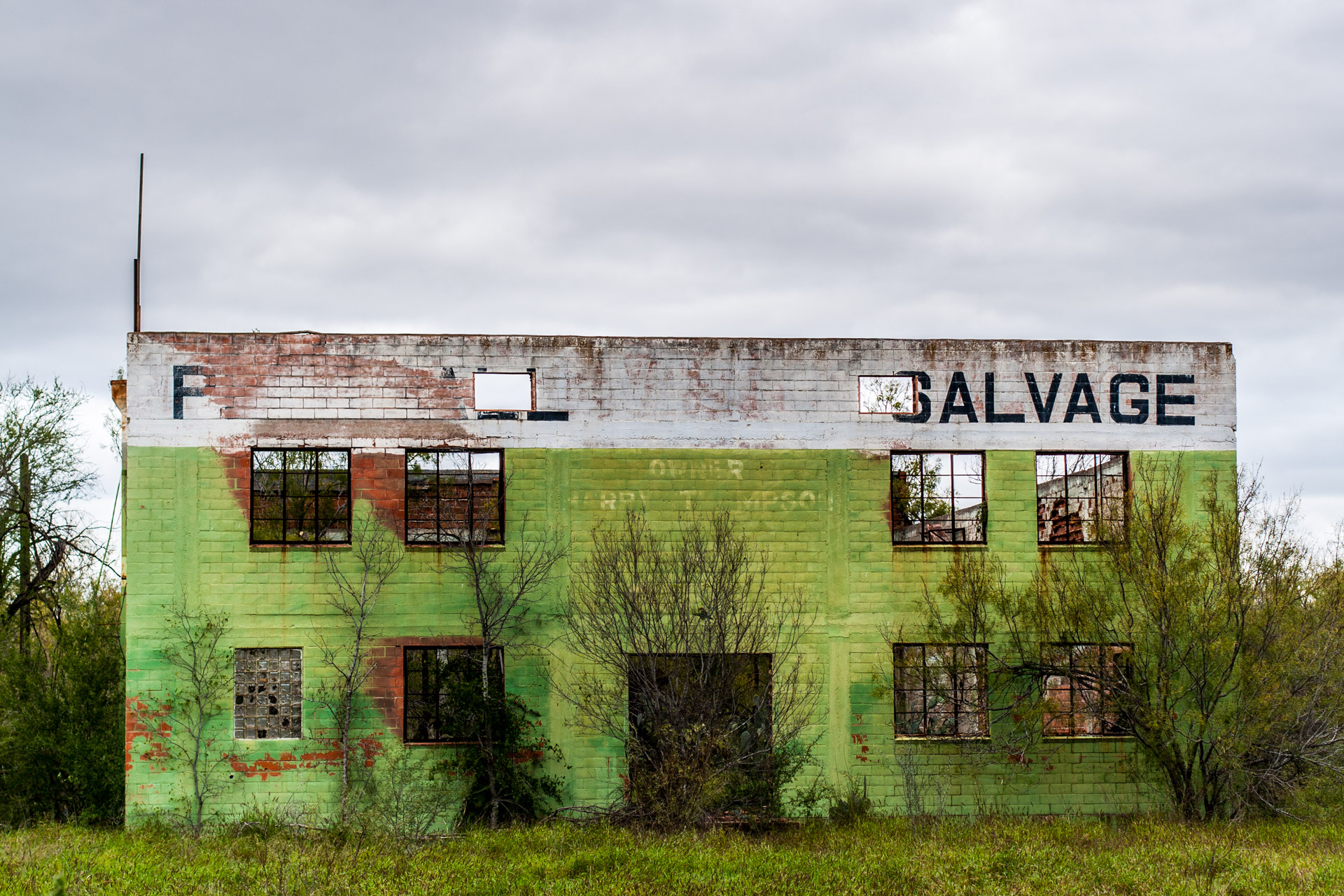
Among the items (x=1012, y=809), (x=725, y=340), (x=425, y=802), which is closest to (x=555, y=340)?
(x=725, y=340)

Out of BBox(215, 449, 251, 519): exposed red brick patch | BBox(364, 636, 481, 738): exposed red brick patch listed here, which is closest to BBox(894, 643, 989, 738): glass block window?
BBox(364, 636, 481, 738): exposed red brick patch

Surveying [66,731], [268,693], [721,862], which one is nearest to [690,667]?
[721,862]

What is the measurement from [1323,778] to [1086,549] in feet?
14.1

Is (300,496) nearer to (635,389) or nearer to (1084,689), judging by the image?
(635,389)

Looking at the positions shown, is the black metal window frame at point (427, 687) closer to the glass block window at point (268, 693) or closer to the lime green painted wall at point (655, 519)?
the lime green painted wall at point (655, 519)

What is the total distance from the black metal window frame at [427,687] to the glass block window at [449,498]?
5.05ft

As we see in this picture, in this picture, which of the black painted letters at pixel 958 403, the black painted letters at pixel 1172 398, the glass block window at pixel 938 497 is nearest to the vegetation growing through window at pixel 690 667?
the glass block window at pixel 938 497

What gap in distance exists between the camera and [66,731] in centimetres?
1694

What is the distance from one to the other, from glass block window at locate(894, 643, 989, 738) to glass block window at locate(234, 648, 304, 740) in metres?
8.59

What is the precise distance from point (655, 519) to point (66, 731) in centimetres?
958

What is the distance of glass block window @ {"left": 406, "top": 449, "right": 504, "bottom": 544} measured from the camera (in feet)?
52.9

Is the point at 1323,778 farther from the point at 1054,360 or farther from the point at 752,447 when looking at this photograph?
the point at 752,447

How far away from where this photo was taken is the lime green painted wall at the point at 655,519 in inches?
614

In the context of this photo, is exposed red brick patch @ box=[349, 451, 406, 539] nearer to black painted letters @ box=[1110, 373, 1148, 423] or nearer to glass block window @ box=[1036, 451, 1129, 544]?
glass block window @ box=[1036, 451, 1129, 544]
